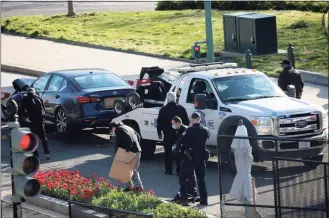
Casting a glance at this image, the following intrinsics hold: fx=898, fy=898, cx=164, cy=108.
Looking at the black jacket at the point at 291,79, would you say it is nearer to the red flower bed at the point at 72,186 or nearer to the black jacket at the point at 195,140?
the black jacket at the point at 195,140

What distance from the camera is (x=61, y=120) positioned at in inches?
811

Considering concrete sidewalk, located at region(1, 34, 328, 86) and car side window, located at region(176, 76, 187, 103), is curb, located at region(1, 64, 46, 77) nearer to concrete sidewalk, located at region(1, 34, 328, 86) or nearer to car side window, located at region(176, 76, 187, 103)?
concrete sidewalk, located at region(1, 34, 328, 86)

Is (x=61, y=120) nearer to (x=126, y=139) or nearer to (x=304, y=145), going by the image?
(x=126, y=139)

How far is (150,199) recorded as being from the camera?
13.7 meters

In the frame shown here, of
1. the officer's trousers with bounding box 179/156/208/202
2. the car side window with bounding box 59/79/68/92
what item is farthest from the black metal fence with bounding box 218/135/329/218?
the car side window with bounding box 59/79/68/92

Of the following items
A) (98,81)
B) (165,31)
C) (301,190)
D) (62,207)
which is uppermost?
(98,81)

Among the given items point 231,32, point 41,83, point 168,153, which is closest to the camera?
point 168,153

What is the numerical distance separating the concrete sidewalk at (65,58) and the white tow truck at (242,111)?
9.42 meters

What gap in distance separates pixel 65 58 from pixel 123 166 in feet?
54.8

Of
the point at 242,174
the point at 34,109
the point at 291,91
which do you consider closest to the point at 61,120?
the point at 34,109

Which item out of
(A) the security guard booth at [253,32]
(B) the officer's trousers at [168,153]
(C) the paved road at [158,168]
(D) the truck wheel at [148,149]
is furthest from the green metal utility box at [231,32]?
(B) the officer's trousers at [168,153]

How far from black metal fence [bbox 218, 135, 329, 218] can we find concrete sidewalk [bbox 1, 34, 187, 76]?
14670 millimetres

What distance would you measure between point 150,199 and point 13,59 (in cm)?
1873

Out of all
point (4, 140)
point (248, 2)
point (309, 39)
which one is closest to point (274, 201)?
point (4, 140)
